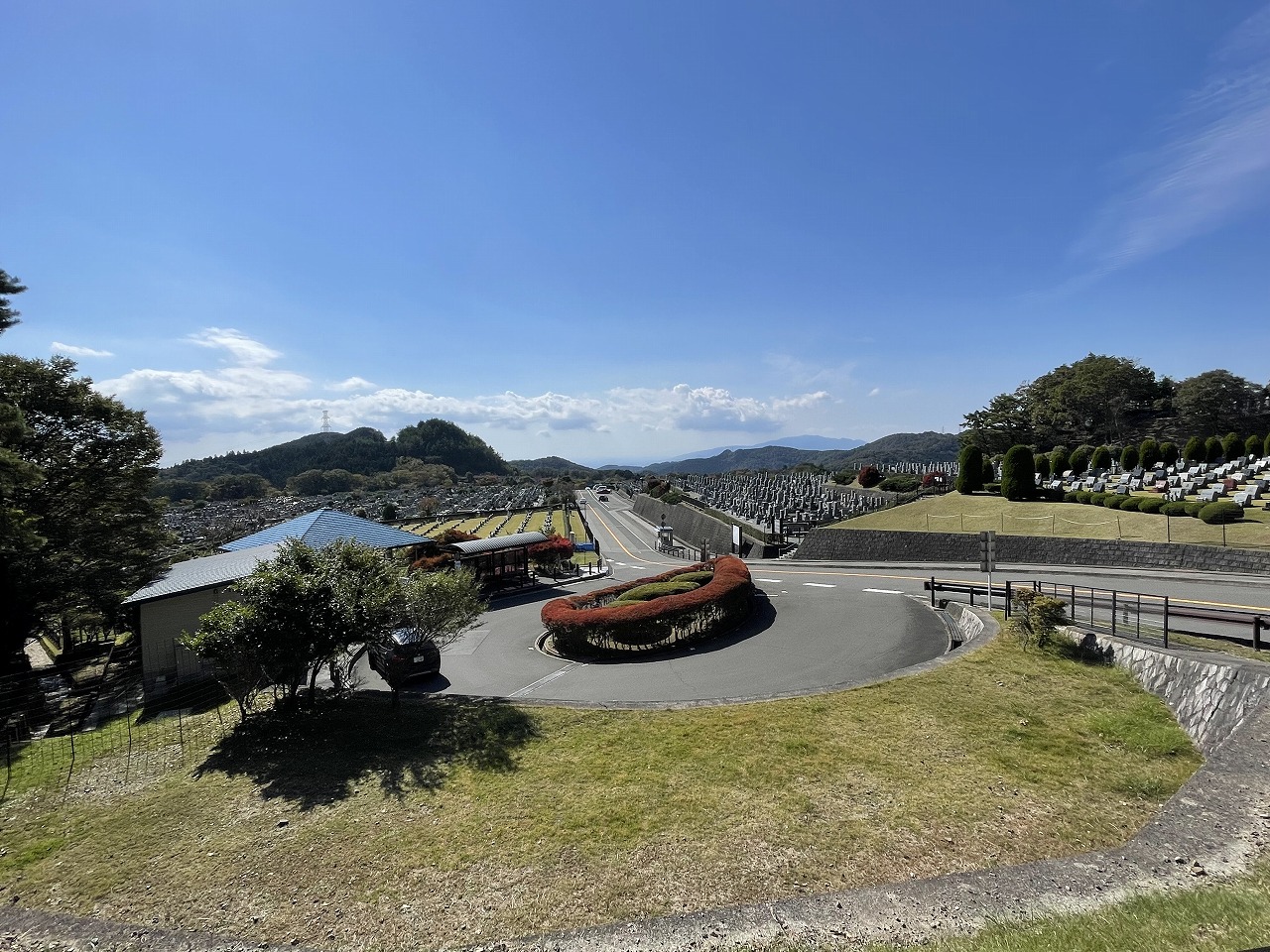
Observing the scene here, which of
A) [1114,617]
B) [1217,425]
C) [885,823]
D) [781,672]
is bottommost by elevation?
[781,672]

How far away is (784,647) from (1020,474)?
2547cm

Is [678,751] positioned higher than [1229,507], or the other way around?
[1229,507]

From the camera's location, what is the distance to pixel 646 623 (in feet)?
48.9

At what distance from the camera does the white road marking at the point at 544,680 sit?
12355 mm

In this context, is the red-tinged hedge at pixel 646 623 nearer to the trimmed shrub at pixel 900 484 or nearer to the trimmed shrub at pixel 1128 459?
the trimmed shrub at pixel 900 484

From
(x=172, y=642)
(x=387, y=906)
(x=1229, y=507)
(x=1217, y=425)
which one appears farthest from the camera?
(x=1217, y=425)

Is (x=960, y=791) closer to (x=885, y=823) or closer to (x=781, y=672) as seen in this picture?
(x=885, y=823)

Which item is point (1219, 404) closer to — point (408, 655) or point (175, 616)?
point (408, 655)

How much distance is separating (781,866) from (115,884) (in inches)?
260

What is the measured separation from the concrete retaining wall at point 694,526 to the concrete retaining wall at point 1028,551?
211 inches

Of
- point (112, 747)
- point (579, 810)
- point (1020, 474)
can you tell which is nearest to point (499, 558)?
point (112, 747)

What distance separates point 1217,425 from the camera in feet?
187

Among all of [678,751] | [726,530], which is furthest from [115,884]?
[726,530]

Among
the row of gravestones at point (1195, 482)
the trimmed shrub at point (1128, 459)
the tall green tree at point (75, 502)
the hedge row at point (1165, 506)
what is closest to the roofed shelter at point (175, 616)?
the tall green tree at point (75, 502)
